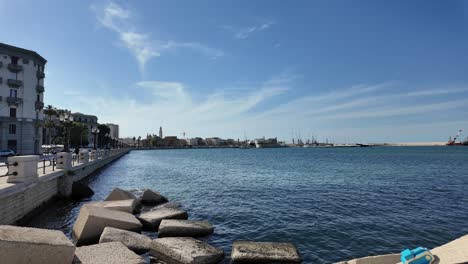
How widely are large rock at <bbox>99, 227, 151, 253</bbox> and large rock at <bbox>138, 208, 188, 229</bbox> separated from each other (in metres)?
2.98

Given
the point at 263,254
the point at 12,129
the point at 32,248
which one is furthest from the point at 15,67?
the point at 263,254

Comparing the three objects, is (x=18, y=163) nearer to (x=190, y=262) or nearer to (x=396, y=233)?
(x=190, y=262)

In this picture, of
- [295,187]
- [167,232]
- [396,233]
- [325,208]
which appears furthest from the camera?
[295,187]

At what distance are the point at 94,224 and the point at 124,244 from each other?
6.17 feet

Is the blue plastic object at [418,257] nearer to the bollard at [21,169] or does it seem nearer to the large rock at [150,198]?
the bollard at [21,169]

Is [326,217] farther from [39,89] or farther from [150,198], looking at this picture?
[39,89]

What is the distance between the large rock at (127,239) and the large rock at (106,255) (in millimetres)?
1345

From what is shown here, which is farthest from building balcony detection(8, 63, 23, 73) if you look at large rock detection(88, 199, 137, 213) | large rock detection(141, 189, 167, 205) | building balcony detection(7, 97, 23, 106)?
large rock detection(88, 199, 137, 213)

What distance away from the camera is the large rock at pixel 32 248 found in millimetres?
6547

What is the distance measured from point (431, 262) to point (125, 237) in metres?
9.18

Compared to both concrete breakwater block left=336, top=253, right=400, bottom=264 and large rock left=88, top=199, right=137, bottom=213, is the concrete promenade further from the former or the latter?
concrete breakwater block left=336, top=253, right=400, bottom=264

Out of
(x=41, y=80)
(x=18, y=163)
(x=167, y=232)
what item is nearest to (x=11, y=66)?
(x=41, y=80)

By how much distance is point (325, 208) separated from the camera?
1920 centimetres

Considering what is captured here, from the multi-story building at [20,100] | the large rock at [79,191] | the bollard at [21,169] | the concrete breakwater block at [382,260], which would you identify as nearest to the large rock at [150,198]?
the large rock at [79,191]
